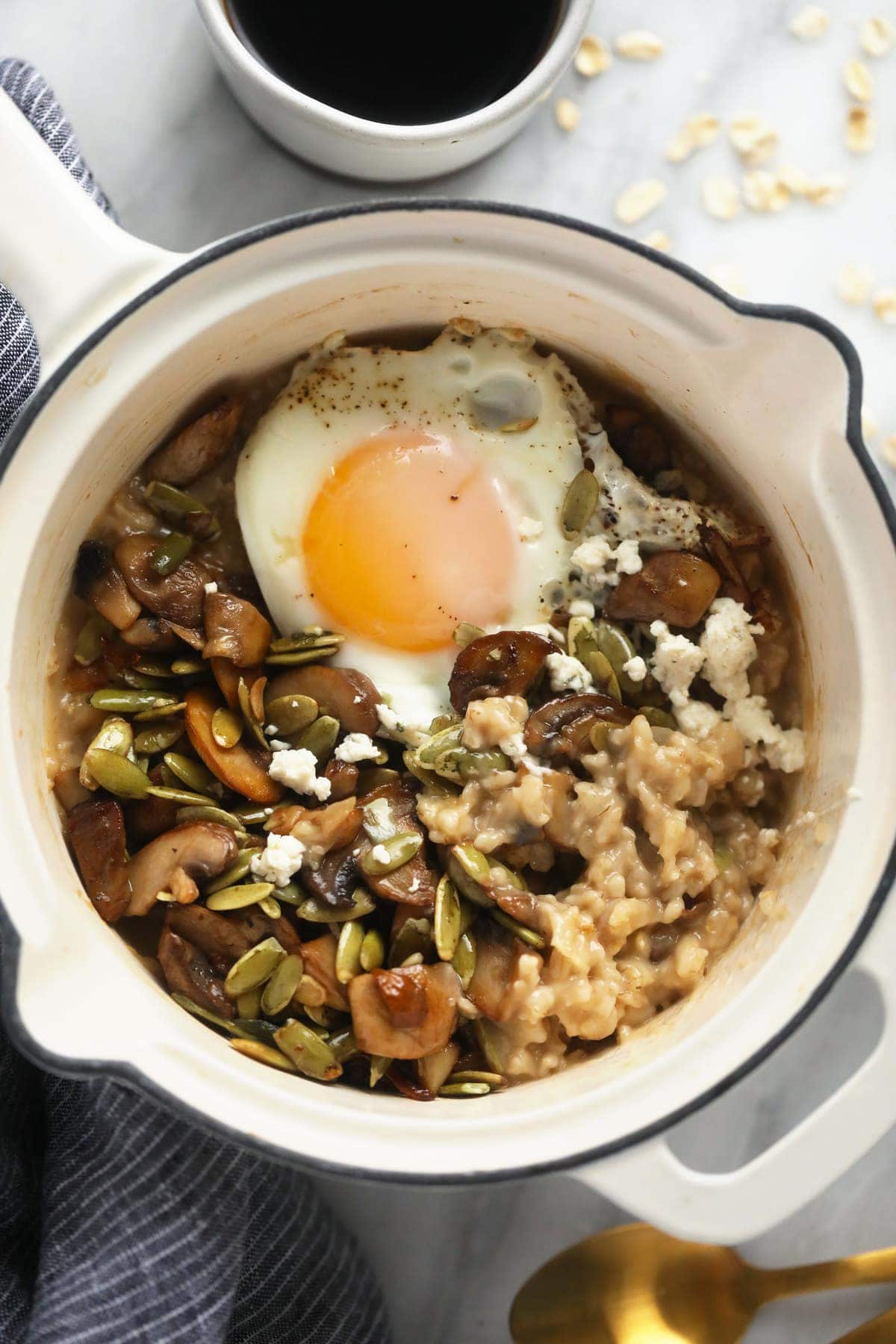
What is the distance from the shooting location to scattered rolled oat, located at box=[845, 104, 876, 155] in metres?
1.66

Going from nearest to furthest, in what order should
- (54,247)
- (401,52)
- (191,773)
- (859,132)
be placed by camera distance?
1. (54,247)
2. (191,773)
3. (401,52)
4. (859,132)

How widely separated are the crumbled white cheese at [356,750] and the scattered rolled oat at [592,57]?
990mm

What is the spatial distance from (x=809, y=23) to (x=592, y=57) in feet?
1.03

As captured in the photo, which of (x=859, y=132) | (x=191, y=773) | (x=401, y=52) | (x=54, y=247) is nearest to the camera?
(x=54, y=247)

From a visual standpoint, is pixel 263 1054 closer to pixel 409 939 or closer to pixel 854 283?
pixel 409 939

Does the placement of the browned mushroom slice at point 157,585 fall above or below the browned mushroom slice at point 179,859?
above

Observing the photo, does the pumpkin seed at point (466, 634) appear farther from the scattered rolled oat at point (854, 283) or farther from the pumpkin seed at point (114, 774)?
the scattered rolled oat at point (854, 283)

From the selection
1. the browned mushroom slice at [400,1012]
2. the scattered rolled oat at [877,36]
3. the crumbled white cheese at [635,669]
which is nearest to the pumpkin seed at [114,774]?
the browned mushroom slice at [400,1012]

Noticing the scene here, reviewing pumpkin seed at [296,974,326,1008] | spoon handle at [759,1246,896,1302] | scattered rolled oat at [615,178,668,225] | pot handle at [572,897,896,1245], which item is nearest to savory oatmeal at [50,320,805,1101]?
pumpkin seed at [296,974,326,1008]

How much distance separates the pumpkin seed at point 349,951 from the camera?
130 centimetres

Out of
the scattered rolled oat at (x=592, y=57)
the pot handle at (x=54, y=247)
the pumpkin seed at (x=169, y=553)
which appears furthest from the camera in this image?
the scattered rolled oat at (x=592, y=57)

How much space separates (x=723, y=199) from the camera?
164 cm

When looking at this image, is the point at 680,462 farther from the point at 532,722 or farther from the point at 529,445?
the point at 532,722

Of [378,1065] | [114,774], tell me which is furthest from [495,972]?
[114,774]
